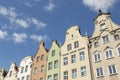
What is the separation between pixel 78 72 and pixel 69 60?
406 centimetres

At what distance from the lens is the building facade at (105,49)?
113 ft

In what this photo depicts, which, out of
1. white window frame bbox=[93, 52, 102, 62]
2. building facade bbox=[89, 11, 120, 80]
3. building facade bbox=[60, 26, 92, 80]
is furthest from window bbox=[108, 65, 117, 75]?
building facade bbox=[60, 26, 92, 80]

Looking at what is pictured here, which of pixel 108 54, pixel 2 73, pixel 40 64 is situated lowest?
pixel 108 54

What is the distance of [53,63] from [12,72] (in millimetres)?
16402

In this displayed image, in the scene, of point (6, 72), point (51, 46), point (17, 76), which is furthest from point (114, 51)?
point (6, 72)

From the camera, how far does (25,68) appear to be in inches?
2020

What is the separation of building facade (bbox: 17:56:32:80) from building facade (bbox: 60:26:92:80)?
1173 cm

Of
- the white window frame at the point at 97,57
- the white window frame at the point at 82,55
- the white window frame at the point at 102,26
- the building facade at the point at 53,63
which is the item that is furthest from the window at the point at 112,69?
the building facade at the point at 53,63

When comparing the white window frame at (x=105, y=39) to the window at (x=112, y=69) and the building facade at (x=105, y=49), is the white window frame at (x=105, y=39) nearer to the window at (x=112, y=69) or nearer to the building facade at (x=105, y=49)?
the building facade at (x=105, y=49)

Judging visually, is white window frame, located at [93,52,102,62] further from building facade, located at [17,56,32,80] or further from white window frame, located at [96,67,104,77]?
building facade, located at [17,56,32,80]

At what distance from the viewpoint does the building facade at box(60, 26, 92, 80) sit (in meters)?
38.2

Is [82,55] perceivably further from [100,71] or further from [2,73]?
[2,73]

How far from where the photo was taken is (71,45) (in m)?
43.1

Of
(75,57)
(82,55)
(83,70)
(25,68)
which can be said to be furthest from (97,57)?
(25,68)
